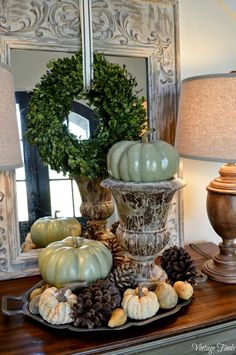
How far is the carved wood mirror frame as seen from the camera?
111cm

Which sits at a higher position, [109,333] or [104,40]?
[104,40]

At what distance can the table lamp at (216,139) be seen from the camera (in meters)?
0.99

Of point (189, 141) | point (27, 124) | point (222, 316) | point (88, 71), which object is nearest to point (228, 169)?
point (189, 141)

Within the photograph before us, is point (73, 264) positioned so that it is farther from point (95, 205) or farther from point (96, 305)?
point (95, 205)

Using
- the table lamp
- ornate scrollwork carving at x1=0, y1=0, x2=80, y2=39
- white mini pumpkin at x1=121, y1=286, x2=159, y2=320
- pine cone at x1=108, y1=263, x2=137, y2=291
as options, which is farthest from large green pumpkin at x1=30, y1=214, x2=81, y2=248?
ornate scrollwork carving at x1=0, y1=0, x2=80, y2=39

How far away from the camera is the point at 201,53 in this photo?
1.40 meters

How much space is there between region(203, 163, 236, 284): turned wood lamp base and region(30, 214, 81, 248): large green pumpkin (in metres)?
0.49

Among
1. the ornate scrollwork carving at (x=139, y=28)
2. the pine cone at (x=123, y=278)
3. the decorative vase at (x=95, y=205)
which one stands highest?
the ornate scrollwork carving at (x=139, y=28)

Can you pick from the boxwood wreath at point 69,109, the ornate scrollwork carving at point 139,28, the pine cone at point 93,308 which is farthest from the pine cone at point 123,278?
the ornate scrollwork carving at point 139,28

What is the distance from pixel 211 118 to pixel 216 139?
0.22 feet

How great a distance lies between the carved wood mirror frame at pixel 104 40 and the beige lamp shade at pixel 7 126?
1.08ft

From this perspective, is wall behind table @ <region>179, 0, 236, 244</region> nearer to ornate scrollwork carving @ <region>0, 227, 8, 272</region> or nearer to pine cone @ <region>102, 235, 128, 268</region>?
pine cone @ <region>102, 235, 128, 268</region>

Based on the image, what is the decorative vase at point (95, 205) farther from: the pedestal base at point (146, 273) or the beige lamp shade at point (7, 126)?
the beige lamp shade at point (7, 126)

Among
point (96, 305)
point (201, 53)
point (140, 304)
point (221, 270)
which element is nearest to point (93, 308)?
point (96, 305)
